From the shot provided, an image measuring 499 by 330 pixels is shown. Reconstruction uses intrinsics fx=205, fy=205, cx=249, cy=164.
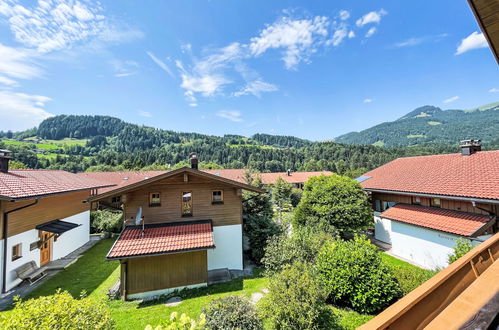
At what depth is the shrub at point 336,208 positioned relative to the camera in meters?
14.6

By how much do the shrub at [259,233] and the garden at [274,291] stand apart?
6cm

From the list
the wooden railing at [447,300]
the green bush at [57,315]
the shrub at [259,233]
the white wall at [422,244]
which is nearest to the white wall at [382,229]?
the white wall at [422,244]

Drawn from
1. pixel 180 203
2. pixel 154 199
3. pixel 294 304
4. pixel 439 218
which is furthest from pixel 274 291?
pixel 439 218

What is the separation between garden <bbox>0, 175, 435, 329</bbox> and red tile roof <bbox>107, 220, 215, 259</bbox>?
2.21 m

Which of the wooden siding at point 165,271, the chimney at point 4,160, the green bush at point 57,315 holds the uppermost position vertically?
the chimney at point 4,160

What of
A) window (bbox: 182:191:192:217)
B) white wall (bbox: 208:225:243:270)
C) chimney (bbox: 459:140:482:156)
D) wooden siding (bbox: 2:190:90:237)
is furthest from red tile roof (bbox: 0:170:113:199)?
chimney (bbox: 459:140:482:156)

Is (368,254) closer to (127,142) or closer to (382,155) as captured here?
(382,155)

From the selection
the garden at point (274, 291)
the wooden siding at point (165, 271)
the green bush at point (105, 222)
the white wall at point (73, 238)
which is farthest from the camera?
the green bush at point (105, 222)

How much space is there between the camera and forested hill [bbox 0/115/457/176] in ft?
266

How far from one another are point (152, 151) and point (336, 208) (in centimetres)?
10610

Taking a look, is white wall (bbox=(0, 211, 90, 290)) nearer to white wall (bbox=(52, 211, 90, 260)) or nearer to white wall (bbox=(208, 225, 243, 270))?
white wall (bbox=(52, 211, 90, 260))

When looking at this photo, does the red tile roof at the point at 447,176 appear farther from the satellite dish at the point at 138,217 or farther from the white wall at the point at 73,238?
the white wall at the point at 73,238

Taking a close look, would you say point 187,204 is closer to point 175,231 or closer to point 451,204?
point 175,231

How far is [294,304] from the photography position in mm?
6047
